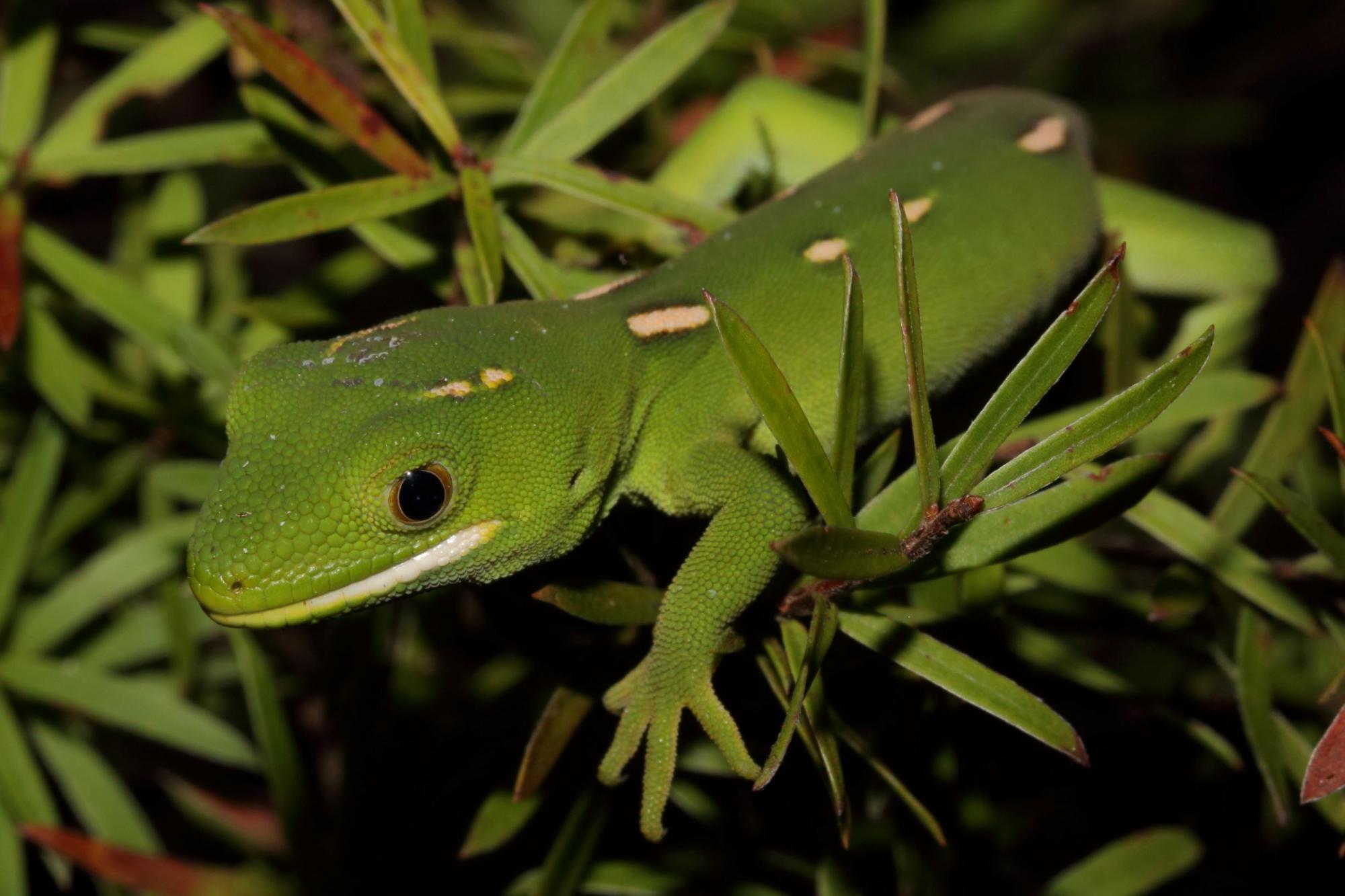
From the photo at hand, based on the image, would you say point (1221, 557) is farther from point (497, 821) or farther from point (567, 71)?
point (567, 71)

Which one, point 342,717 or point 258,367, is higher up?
point 258,367

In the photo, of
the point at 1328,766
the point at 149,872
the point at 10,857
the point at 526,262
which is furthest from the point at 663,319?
the point at 10,857

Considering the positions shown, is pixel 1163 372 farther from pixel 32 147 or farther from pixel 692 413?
pixel 32 147

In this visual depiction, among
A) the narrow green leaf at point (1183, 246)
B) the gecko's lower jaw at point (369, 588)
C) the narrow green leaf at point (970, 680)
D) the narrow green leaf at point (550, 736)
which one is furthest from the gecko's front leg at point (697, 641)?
the narrow green leaf at point (1183, 246)

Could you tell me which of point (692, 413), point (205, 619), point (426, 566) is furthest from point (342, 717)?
point (692, 413)

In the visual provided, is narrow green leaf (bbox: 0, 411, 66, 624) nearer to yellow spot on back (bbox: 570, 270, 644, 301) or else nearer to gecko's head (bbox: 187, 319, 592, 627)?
gecko's head (bbox: 187, 319, 592, 627)

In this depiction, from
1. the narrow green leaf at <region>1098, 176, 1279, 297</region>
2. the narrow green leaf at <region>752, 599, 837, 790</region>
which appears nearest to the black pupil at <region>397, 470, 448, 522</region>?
the narrow green leaf at <region>752, 599, 837, 790</region>

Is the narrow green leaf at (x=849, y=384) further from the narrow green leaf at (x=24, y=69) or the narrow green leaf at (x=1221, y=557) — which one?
the narrow green leaf at (x=24, y=69)
